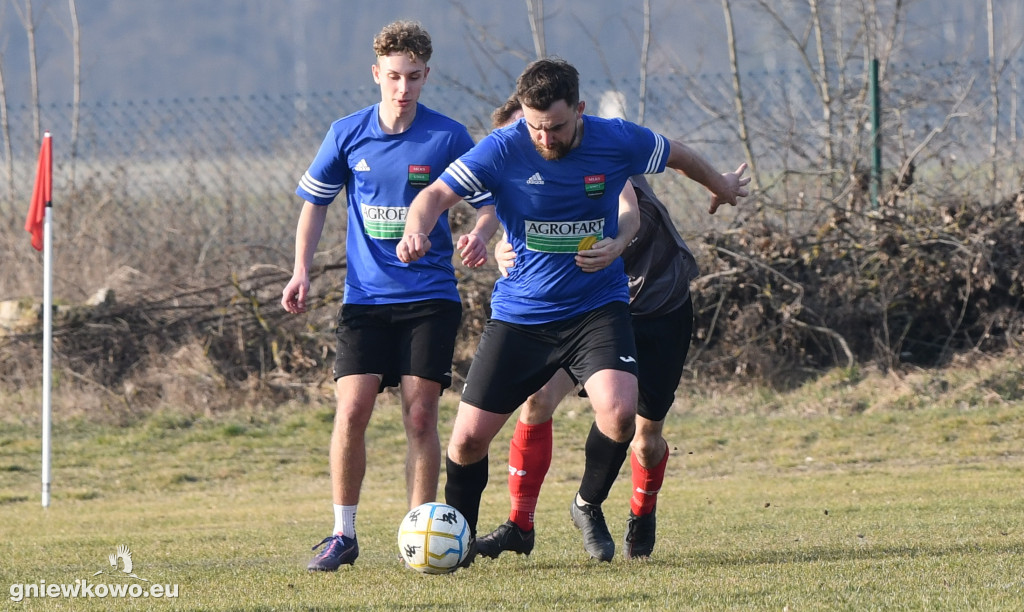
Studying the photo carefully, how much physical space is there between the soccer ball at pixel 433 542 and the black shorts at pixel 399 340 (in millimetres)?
737

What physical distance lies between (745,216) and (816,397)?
1.83 metres

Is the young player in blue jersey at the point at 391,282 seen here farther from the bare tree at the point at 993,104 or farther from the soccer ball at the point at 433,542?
the bare tree at the point at 993,104

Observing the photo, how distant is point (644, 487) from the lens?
5902mm

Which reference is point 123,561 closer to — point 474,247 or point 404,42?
point 474,247

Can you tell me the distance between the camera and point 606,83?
13.3 metres

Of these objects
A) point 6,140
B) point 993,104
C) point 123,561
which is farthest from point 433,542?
point 6,140

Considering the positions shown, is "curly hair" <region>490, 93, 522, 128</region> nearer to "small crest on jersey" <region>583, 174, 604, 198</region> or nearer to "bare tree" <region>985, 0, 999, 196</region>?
"small crest on jersey" <region>583, 174, 604, 198</region>

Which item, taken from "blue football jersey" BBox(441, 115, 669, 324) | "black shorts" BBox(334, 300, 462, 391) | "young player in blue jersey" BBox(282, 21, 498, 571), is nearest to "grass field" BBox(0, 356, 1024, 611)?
"young player in blue jersey" BBox(282, 21, 498, 571)

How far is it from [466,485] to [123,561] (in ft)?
5.32

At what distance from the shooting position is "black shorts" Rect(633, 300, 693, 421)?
19.1ft

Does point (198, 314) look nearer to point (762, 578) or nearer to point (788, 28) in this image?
point (788, 28)

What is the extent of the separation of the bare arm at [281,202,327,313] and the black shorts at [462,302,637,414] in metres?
0.95

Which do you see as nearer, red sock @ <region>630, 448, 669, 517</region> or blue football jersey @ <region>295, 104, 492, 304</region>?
blue football jersey @ <region>295, 104, 492, 304</region>

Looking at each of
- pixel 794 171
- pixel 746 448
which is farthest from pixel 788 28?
pixel 746 448
